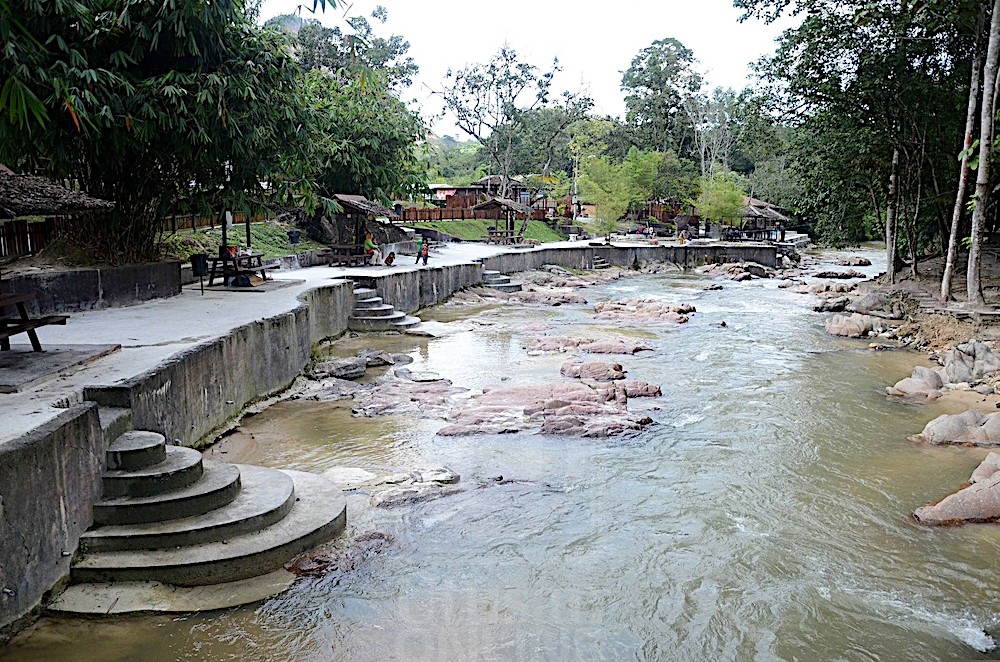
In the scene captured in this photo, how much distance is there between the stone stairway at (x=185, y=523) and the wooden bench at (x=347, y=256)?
19114 mm

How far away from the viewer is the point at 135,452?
26.2 ft

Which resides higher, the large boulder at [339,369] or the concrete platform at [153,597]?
the large boulder at [339,369]

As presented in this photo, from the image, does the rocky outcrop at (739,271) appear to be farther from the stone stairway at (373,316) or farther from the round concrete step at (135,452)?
the round concrete step at (135,452)

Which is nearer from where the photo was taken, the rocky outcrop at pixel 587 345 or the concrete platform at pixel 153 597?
the concrete platform at pixel 153 597

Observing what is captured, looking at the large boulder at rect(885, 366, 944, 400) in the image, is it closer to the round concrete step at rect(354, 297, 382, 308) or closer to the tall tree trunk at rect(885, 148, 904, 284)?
the round concrete step at rect(354, 297, 382, 308)

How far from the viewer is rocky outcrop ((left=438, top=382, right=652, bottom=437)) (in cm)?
1256

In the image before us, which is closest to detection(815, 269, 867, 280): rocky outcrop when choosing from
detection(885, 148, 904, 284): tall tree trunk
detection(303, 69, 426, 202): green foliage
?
detection(885, 148, 904, 284): tall tree trunk

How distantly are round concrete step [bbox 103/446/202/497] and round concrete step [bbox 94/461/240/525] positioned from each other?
5cm

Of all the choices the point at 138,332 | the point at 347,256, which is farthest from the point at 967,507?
the point at 347,256

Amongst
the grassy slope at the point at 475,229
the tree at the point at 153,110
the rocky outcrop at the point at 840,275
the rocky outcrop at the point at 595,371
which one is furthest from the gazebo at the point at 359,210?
the rocky outcrop at the point at 840,275

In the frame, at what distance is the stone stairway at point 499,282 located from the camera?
102 feet

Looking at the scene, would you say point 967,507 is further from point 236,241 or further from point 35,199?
point 236,241

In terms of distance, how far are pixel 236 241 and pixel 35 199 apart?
16608mm

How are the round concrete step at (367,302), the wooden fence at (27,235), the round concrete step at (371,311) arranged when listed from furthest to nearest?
the round concrete step at (367,302)
the round concrete step at (371,311)
the wooden fence at (27,235)
